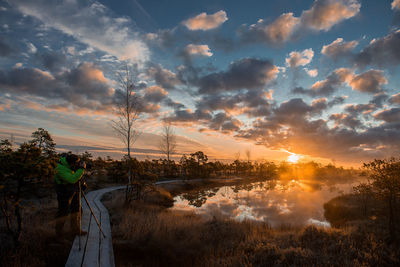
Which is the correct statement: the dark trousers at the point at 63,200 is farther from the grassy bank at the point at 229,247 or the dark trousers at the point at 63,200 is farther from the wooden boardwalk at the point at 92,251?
the grassy bank at the point at 229,247

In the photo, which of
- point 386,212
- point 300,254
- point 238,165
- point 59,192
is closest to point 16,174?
point 59,192

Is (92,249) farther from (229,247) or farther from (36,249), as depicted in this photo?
(229,247)

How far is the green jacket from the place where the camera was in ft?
20.1

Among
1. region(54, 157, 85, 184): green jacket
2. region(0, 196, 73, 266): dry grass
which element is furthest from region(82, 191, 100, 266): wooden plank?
region(54, 157, 85, 184): green jacket

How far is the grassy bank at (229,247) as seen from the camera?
297 inches

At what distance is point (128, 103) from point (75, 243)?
13.5 metres

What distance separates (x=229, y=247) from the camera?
9.44 meters

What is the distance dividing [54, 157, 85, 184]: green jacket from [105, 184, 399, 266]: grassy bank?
3.43 meters

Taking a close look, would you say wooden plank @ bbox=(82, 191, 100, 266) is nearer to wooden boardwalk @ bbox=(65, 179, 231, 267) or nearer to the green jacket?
wooden boardwalk @ bbox=(65, 179, 231, 267)

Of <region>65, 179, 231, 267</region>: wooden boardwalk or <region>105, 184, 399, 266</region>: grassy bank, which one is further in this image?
<region>105, 184, 399, 266</region>: grassy bank

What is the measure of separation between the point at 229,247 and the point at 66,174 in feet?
26.3

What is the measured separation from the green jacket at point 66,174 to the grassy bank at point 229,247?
11.3 feet

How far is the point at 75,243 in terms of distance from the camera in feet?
21.3

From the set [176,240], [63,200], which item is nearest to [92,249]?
[63,200]
